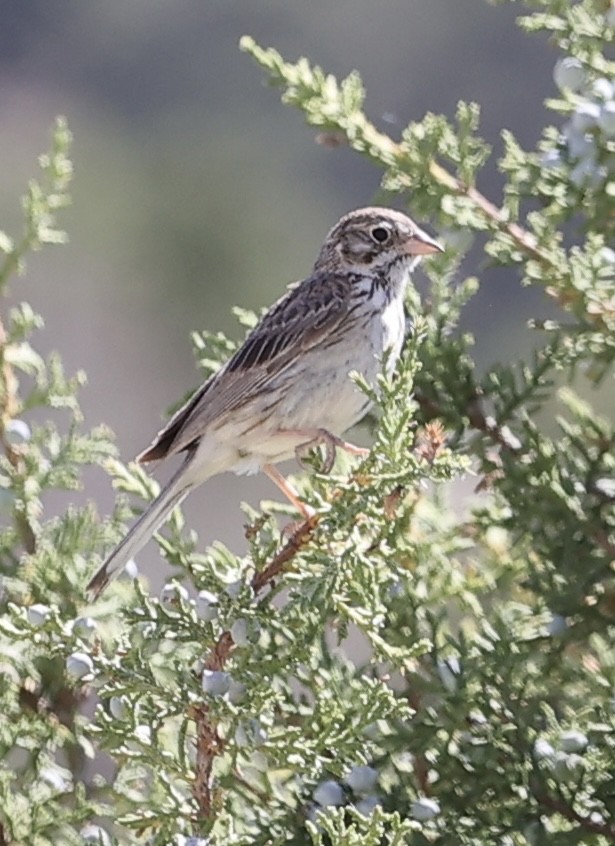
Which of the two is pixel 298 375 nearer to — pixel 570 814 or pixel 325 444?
pixel 325 444

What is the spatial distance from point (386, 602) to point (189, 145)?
27.6 metres

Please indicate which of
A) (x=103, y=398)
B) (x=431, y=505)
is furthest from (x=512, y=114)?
(x=431, y=505)

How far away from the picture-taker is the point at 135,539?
365 cm

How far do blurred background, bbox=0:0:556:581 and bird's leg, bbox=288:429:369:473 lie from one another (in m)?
16.7

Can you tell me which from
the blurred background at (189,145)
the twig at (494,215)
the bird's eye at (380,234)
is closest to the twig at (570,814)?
the twig at (494,215)

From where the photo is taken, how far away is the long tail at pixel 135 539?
3.59 meters

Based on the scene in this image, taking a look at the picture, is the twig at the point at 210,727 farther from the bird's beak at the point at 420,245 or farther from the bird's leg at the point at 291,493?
the bird's beak at the point at 420,245

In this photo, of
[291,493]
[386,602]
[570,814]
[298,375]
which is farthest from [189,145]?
[570,814]

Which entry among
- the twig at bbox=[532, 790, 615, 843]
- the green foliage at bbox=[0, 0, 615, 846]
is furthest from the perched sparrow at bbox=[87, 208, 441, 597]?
the twig at bbox=[532, 790, 615, 843]

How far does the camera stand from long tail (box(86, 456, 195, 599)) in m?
3.59

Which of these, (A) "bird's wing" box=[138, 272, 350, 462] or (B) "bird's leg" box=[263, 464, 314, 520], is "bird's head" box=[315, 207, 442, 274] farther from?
(B) "bird's leg" box=[263, 464, 314, 520]

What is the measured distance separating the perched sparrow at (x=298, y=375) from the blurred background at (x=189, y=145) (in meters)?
16.5

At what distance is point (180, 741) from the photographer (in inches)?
117

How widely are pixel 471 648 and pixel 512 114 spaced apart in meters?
21.7
